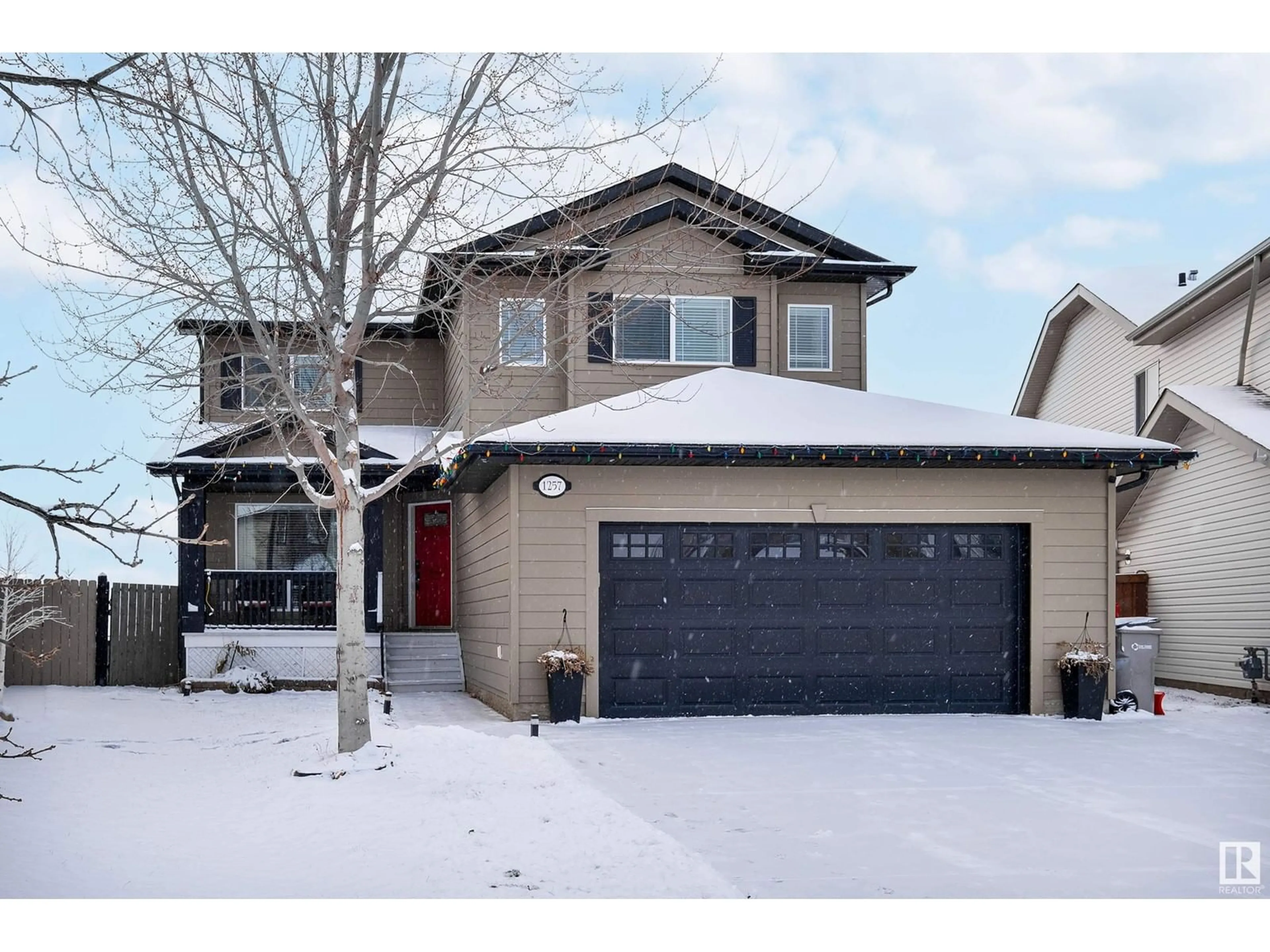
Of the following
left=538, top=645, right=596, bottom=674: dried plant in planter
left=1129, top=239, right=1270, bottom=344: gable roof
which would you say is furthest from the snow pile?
left=1129, top=239, right=1270, bottom=344: gable roof

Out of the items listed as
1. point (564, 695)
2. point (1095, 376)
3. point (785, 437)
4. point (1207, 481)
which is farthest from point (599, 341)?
point (1095, 376)

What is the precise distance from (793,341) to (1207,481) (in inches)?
243

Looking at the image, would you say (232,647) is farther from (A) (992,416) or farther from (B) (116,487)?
(B) (116,487)

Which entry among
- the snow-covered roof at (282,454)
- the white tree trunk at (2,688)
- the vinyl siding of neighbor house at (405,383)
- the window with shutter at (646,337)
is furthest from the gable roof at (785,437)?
the vinyl siding of neighbor house at (405,383)

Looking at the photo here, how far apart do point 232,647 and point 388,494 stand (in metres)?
3.72

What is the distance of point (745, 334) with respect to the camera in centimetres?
1630

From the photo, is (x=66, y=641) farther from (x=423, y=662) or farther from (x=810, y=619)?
(x=810, y=619)

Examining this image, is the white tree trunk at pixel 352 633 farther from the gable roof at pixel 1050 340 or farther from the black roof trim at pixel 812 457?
the gable roof at pixel 1050 340

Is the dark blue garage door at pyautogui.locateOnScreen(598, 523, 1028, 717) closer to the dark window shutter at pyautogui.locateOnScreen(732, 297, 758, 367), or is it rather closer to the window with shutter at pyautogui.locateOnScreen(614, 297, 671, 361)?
the window with shutter at pyautogui.locateOnScreen(614, 297, 671, 361)

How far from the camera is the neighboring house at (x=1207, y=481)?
50.4 feet

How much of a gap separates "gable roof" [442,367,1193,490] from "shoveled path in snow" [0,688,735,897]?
9.50 feet

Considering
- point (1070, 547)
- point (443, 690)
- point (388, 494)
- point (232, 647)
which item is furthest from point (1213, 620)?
point (232, 647)

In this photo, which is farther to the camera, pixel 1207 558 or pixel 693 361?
pixel 1207 558
